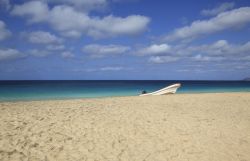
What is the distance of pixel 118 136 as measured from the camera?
29.2 ft

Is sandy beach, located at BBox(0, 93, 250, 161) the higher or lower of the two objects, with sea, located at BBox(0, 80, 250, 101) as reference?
lower

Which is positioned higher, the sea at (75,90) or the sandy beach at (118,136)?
the sea at (75,90)

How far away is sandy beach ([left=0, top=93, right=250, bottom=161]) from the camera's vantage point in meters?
7.33

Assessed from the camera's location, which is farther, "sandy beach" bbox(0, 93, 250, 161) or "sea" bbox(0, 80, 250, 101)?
"sea" bbox(0, 80, 250, 101)

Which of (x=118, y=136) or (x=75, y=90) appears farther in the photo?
(x=75, y=90)

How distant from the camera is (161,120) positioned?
11.4 metres

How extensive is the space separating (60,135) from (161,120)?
477 centimetres

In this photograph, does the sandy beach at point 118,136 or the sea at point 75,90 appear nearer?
the sandy beach at point 118,136

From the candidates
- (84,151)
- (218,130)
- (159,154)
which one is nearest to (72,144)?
(84,151)

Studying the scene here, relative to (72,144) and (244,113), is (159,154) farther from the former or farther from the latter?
(244,113)

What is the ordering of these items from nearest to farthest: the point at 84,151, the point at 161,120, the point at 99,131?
the point at 84,151
the point at 99,131
the point at 161,120

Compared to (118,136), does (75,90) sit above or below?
above

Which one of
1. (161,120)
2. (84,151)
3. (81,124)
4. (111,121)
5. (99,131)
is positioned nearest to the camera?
(84,151)

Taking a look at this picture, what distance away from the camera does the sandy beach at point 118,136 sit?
7328 mm
